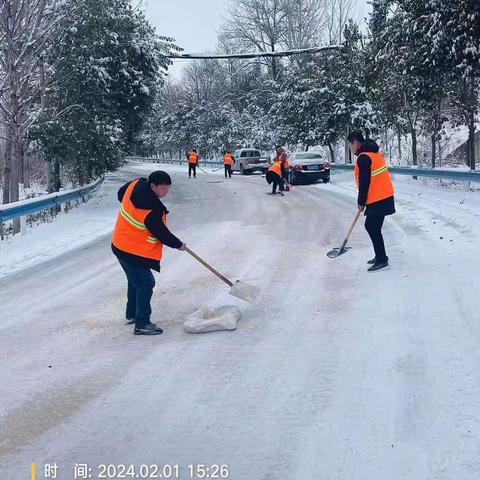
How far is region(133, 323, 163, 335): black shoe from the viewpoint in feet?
18.8

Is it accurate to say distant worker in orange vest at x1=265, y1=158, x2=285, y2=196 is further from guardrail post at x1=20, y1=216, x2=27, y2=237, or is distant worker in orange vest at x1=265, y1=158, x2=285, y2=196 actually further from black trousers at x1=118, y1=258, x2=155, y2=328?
black trousers at x1=118, y1=258, x2=155, y2=328

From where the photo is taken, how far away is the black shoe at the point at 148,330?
18.8 feet

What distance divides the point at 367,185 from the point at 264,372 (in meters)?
4.18

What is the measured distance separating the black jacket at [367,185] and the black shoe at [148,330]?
3.56 m

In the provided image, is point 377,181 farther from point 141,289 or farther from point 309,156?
point 309,156

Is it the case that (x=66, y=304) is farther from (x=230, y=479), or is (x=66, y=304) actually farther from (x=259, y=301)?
(x=230, y=479)

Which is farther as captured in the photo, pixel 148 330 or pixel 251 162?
pixel 251 162

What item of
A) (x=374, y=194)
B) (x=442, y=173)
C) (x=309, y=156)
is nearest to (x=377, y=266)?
(x=374, y=194)

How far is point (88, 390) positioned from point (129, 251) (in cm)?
172

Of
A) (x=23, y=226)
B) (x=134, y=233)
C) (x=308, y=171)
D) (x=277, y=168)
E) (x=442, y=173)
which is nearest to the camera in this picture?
(x=134, y=233)

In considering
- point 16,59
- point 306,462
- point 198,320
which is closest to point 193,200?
point 16,59

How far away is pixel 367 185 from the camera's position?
8.04 m

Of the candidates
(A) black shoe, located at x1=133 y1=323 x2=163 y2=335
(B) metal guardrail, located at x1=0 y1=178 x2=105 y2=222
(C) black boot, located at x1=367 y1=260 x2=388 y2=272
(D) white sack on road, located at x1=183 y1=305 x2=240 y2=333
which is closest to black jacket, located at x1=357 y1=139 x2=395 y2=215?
(C) black boot, located at x1=367 y1=260 x2=388 y2=272

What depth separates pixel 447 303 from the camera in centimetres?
618
